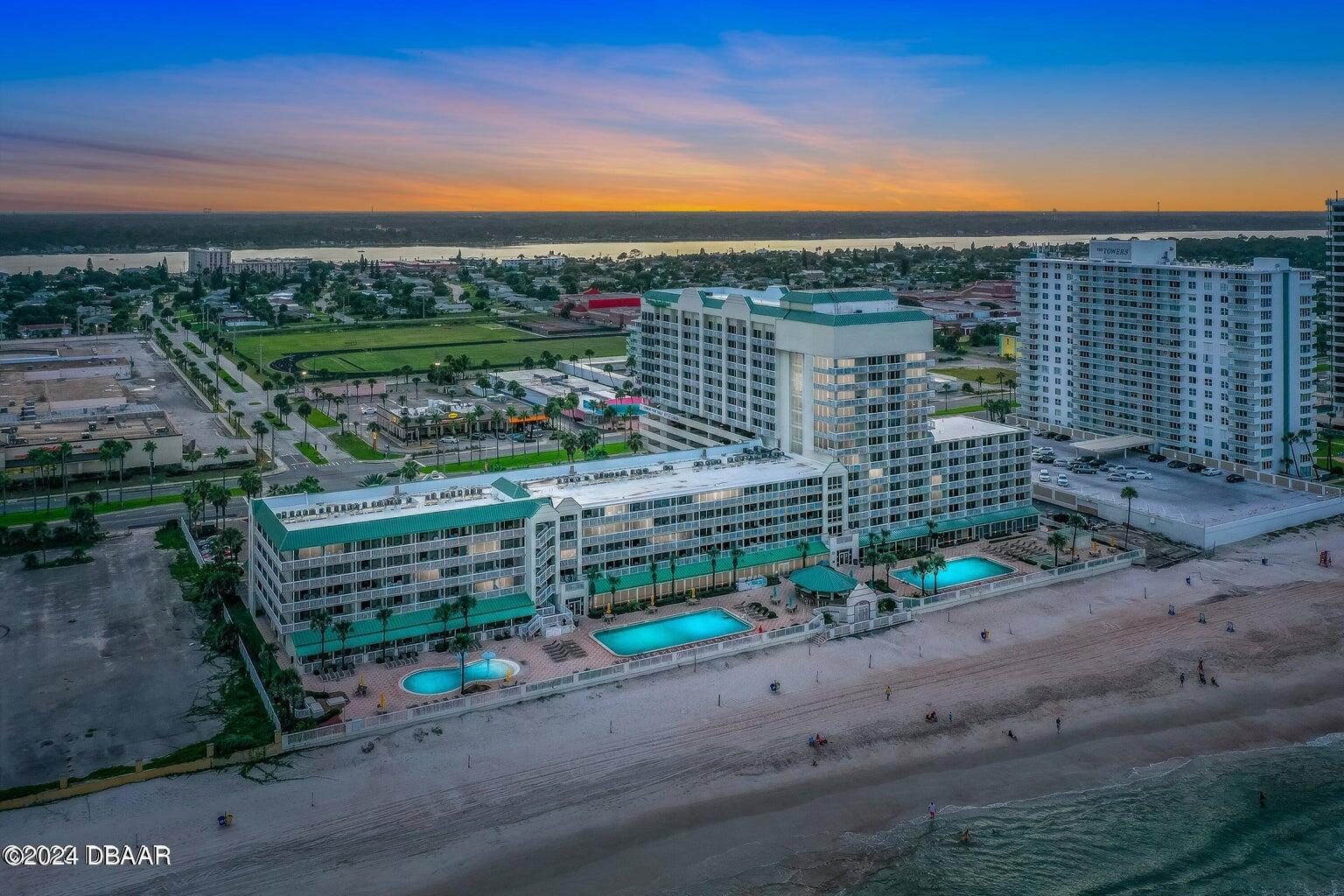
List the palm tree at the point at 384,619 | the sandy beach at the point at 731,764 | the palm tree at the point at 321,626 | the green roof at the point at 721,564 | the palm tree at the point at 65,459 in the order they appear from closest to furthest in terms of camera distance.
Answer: the sandy beach at the point at 731,764, the palm tree at the point at 321,626, the palm tree at the point at 384,619, the green roof at the point at 721,564, the palm tree at the point at 65,459

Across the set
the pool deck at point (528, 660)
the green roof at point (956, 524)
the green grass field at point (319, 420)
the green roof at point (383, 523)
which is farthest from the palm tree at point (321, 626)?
the green grass field at point (319, 420)

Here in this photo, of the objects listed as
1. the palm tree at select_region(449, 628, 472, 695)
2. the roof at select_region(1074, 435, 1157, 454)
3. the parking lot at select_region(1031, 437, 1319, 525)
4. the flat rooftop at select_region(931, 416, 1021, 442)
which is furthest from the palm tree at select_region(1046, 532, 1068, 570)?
the palm tree at select_region(449, 628, 472, 695)

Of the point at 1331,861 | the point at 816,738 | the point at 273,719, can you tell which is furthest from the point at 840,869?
the point at 273,719

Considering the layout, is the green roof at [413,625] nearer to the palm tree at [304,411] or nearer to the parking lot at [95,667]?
the parking lot at [95,667]

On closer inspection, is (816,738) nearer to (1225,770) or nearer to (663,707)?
(663,707)

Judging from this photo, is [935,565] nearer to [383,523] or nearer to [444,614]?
[444,614]

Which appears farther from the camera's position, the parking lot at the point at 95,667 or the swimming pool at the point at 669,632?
the swimming pool at the point at 669,632

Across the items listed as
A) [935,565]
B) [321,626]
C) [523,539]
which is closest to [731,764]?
[523,539]

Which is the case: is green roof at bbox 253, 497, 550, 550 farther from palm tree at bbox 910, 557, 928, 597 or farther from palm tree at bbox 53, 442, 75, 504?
palm tree at bbox 53, 442, 75, 504
